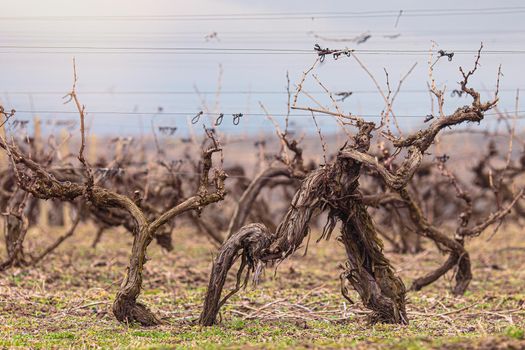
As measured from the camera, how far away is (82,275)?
16.5 metres

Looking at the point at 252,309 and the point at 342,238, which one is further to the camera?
the point at 252,309

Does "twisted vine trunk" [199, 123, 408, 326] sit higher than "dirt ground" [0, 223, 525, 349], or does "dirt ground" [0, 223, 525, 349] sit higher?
"twisted vine trunk" [199, 123, 408, 326]

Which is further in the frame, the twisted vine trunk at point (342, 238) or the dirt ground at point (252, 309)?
the twisted vine trunk at point (342, 238)

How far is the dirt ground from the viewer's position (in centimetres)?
920

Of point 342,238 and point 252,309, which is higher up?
point 342,238

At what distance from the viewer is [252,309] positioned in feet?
40.4

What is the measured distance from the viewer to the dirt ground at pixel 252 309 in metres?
9.20

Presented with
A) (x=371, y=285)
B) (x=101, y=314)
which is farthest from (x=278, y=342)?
(x=101, y=314)

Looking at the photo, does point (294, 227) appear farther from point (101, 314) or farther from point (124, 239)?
point (124, 239)

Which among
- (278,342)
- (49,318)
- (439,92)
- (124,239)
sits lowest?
(124,239)

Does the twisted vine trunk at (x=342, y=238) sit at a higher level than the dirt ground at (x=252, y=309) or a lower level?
higher

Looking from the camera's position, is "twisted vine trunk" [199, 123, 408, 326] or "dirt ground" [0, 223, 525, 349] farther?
"twisted vine trunk" [199, 123, 408, 326]

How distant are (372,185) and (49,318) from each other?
1190cm

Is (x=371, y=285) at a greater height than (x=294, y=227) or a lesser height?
lesser
